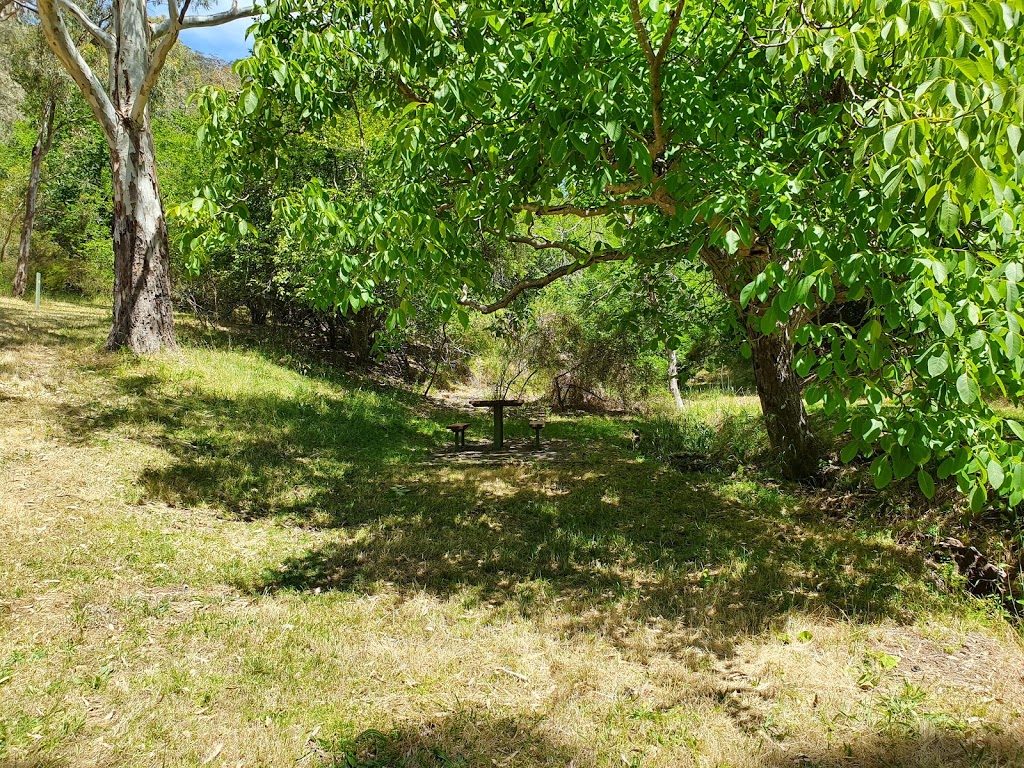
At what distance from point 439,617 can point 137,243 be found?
7.94 meters

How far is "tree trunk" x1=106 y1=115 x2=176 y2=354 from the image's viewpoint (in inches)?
364

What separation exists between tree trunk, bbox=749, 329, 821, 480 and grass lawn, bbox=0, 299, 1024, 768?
45 centimetres

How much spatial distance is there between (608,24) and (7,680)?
4954 millimetres

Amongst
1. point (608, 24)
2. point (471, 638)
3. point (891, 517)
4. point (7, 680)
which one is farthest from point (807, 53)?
point (7, 680)

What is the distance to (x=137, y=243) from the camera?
9.26m

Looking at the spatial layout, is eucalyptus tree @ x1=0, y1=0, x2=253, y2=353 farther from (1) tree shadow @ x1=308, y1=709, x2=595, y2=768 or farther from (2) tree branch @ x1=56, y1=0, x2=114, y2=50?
(1) tree shadow @ x1=308, y1=709, x2=595, y2=768

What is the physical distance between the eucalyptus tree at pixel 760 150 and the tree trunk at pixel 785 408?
1.90 metres

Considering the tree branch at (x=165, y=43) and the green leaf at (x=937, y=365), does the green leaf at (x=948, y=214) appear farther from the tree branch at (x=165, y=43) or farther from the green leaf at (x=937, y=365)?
the tree branch at (x=165, y=43)

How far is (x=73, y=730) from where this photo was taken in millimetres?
2822

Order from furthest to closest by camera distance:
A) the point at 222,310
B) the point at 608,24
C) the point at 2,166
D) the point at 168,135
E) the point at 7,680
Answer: the point at 2,166 → the point at 168,135 → the point at 222,310 → the point at 608,24 → the point at 7,680

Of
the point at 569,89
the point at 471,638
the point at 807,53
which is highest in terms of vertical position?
the point at 807,53

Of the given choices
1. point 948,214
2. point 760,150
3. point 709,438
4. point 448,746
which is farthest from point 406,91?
point 709,438

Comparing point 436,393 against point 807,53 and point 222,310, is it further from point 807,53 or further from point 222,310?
point 807,53

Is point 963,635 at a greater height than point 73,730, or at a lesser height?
greater
